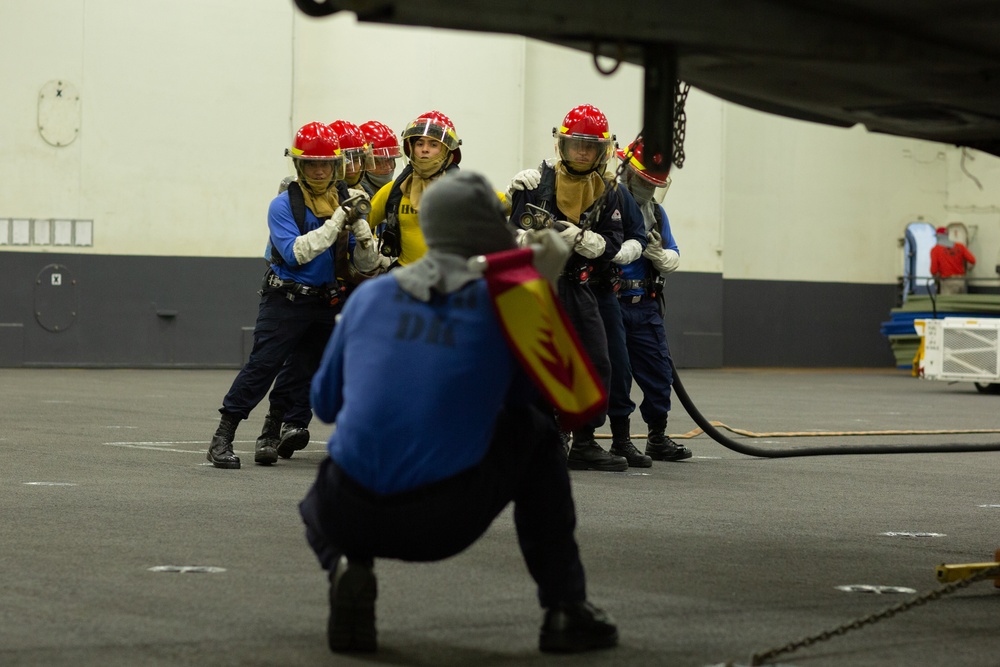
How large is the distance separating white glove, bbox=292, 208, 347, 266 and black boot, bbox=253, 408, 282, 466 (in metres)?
1.08

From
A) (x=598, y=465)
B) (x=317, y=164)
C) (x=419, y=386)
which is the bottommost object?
(x=598, y=465)

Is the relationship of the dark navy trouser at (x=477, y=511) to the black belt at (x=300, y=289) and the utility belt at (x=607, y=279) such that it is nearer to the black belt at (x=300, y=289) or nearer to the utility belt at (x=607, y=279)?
the black belt at (x=300, y=289)

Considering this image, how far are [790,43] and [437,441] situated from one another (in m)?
1.56

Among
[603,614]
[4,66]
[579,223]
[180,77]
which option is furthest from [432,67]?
[603,614]

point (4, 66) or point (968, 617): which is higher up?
point (4, 66)

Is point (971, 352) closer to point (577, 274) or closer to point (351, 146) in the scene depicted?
point (577, 274)

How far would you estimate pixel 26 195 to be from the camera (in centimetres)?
2070

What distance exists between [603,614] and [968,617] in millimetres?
1356

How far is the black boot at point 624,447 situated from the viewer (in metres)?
9.47

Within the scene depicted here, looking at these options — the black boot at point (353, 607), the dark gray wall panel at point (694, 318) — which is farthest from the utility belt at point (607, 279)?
the dark gray wall panel at point (694, 318)

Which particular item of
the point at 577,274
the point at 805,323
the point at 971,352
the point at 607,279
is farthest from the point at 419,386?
the point at 805,323

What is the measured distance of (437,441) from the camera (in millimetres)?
3982

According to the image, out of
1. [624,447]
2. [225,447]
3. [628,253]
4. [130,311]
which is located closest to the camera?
[225,447]

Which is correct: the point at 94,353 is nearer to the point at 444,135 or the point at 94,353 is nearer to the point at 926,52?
the point at 444,135
